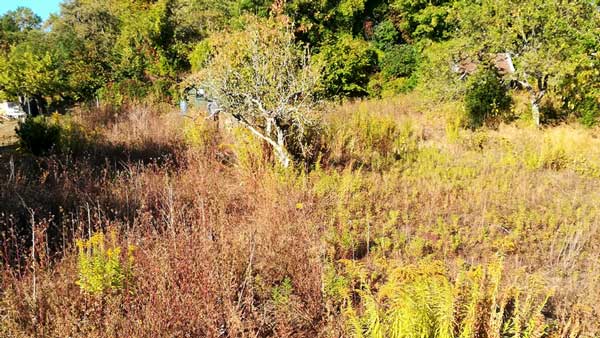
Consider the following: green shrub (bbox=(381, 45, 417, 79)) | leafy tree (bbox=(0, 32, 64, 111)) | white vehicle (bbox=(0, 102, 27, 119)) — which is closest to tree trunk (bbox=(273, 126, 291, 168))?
green shrub (bbox=(381, 45, 417, 79))

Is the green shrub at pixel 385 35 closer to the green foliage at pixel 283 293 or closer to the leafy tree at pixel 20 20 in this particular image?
the green foliage at pixel 283 293

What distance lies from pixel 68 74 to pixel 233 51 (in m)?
11.8

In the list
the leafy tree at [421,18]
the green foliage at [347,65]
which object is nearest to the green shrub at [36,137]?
the green foliage at [347,65]

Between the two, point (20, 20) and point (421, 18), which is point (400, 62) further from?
point (20, 20)

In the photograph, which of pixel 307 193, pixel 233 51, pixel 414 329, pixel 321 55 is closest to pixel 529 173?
pixel 307 193

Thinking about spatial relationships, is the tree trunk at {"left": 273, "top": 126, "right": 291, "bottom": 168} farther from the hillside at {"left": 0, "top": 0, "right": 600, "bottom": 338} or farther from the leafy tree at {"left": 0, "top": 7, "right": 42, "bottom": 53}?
the leafy tree at {"left": 0, "top": 7, "right": 42, "bottom": 53}

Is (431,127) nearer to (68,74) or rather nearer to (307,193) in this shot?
(307,193)

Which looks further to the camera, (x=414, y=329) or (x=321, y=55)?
(x=321, y=55)

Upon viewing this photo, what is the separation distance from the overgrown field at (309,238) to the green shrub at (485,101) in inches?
67.2

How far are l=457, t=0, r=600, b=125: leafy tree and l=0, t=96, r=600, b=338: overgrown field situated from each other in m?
1.48

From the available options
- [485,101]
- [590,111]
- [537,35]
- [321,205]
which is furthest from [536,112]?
[321,205]

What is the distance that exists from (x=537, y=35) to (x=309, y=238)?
779 centimetres

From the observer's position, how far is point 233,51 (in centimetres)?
796

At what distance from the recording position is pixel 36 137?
659 cm
